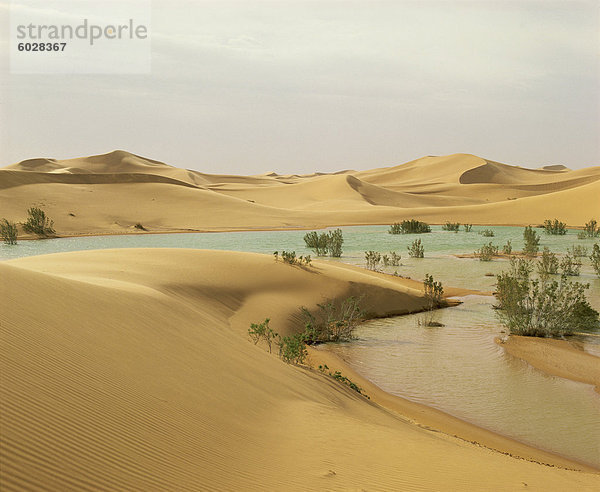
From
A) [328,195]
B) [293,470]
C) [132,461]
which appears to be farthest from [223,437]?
[328,195]

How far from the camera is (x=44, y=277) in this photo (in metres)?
7.14

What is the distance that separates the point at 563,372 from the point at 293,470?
268 inches

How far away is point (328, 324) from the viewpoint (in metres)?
12.2

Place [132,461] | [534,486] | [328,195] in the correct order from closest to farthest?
1. [132,461]
2. [534,486]
3. [328,195]

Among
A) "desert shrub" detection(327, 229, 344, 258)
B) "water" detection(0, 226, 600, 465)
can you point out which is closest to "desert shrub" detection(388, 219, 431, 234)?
"desert shrub" detection(327, 229, 344, 258)

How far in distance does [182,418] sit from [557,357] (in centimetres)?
800

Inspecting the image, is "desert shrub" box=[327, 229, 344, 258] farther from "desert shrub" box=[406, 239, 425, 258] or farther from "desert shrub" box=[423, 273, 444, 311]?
"desert shrub" box=[423, 273, 444, 311]

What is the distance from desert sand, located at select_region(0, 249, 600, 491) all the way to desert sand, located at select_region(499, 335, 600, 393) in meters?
3.14

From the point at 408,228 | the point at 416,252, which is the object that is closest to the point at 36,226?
the point at 416,252

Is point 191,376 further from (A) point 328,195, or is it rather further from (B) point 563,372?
(A) point 328,195

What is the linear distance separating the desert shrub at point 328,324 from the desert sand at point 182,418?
334 cm

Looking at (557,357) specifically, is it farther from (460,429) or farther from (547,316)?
(460,429)

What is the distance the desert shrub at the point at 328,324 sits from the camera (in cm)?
1194

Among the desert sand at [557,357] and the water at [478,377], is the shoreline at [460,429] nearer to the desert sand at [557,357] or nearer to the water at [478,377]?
the water at [478,377]
